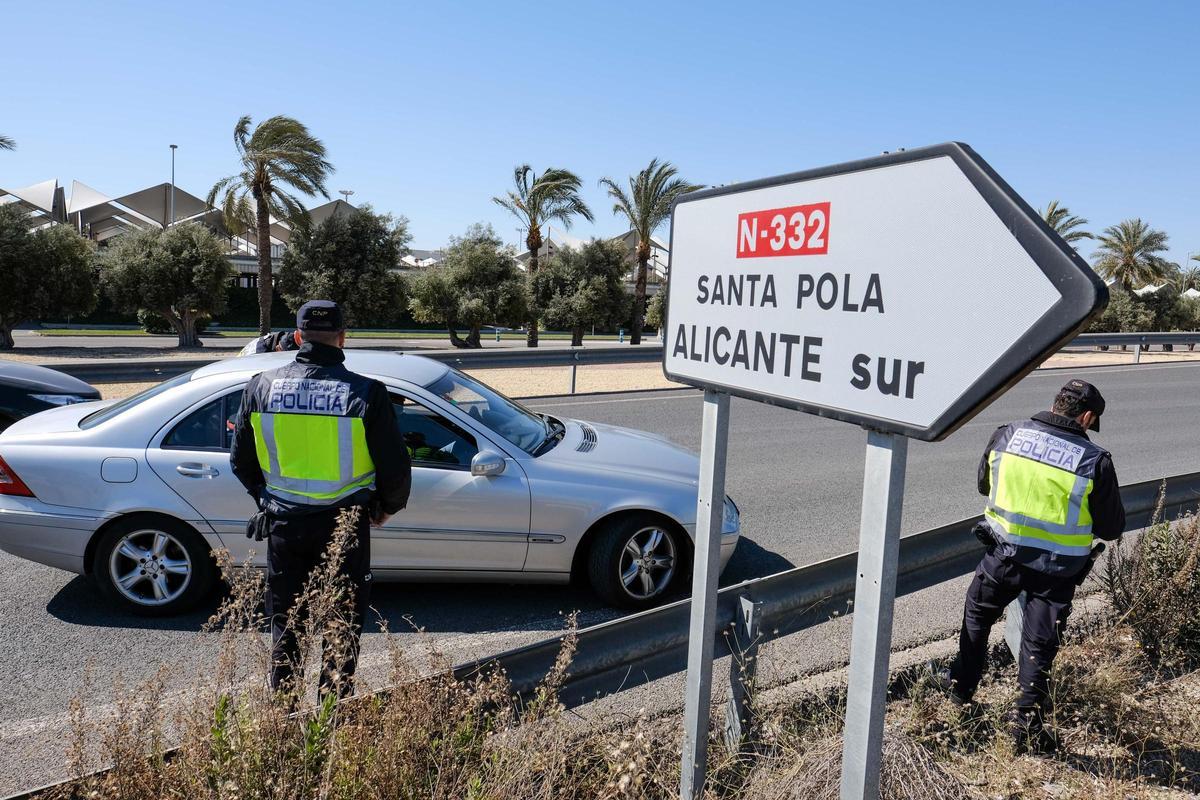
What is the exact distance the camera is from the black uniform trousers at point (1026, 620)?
3.50 m

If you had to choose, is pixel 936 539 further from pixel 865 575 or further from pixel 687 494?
pixel 865 575

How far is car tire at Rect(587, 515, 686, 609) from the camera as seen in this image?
16.2ft

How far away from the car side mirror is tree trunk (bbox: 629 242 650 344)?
31692mm

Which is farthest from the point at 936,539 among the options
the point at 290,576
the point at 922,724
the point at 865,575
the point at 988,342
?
the point at 290,576

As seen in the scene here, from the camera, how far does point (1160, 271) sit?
43656 millimetres

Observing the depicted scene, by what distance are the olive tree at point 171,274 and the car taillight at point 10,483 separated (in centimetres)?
2617

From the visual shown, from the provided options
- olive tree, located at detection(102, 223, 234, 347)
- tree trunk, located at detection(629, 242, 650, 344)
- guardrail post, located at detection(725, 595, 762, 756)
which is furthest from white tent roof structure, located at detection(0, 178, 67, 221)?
guardrail post, located at detection(725, 595, 762, 756)

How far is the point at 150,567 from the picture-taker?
15.8 ft

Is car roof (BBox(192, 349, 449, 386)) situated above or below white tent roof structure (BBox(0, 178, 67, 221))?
below

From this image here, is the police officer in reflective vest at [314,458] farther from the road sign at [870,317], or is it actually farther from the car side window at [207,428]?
the road sign at [870,317]

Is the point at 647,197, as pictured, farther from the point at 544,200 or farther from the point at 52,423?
the point at 52,423

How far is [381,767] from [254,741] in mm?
371

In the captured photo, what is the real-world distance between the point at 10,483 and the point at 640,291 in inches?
1298

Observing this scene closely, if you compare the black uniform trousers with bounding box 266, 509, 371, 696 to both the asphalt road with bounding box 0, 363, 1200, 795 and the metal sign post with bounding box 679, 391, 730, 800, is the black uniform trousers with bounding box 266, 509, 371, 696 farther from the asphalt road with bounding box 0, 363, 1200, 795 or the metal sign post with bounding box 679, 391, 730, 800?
the metal sign post with bounding box 679, 391, 730, 800
